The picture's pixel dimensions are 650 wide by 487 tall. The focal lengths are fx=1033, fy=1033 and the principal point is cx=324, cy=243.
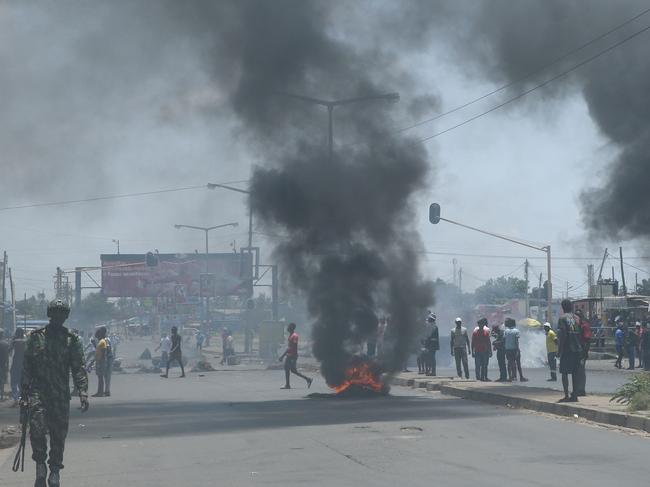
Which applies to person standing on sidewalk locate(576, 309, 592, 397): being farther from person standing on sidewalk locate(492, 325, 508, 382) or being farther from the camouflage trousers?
the camouflage trousers

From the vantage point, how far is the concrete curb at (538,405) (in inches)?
524

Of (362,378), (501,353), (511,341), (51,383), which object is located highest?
(511,341)

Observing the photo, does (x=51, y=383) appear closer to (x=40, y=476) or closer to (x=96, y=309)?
(x=40, y=476)

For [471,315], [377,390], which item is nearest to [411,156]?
[377,390]

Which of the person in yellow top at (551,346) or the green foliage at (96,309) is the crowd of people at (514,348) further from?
the green foliage at (96,309)

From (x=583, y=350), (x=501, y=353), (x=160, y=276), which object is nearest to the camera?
(x=583, y=350)

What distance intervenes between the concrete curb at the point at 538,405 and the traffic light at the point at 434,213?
10566mm

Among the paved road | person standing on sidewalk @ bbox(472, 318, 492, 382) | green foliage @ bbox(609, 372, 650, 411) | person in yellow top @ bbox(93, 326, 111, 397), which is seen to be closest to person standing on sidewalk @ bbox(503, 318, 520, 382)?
person standing on sidewalk @ bbox(472, 318, 492, 382)

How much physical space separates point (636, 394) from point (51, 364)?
29.8ft

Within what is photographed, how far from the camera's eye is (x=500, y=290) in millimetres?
114312

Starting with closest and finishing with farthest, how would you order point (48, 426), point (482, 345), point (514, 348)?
point (48, 426)
point (514, 348)
point (482, 345)

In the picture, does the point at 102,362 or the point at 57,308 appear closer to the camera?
the point at 57,308

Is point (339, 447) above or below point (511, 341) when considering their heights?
below

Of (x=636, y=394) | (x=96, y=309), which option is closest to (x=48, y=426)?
(x=636, y=394)
